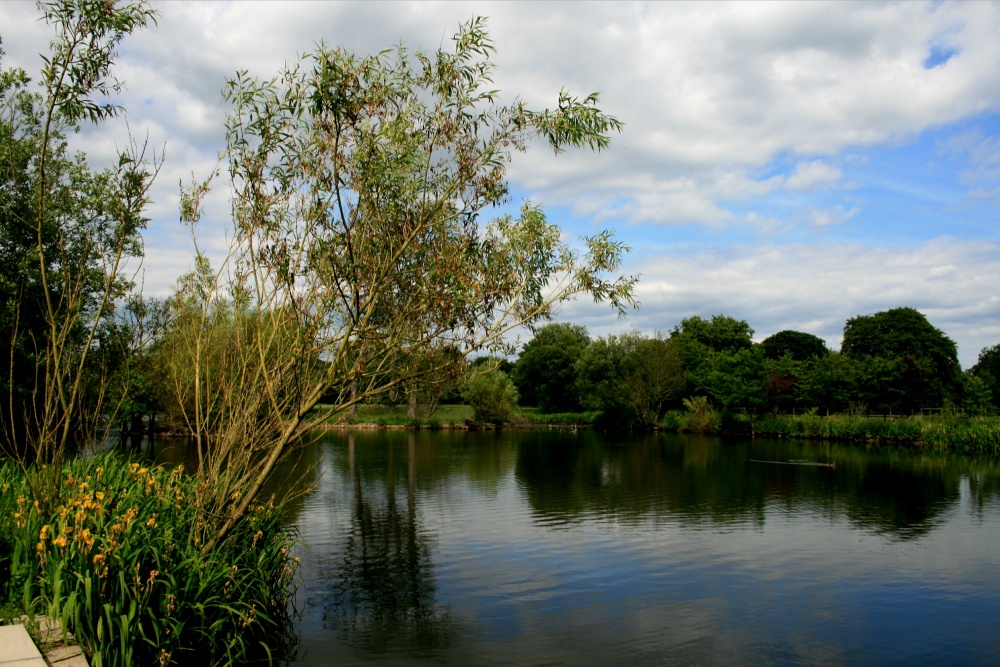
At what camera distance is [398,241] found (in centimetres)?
903

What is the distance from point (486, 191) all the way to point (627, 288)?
7.07ft

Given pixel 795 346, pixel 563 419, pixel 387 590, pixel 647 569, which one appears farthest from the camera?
pixel 795 346

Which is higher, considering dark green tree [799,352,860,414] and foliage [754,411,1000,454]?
dark green tree [799,352,860,414]

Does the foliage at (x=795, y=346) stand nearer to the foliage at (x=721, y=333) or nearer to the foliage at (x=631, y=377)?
the foliage at (x=721, y=333)

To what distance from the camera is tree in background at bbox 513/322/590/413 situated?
8406 centimetres

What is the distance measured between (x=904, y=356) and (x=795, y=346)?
995 inches

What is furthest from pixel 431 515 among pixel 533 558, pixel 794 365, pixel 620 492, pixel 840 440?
pixel 794 365

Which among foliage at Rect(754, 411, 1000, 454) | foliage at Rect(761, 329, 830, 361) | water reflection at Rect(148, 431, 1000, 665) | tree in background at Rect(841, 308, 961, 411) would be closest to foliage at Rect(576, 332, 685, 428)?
foliage at Rect(754, 411, 1000, 454)

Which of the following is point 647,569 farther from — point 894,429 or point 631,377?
point 631,377

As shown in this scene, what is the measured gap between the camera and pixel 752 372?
65.9 m

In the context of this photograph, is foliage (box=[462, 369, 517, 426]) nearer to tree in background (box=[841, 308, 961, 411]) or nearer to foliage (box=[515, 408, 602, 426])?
foliage (box=[515, 408, 602, 426])

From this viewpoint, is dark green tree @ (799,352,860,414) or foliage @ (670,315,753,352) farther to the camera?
foliage @ (670,315,753,352)

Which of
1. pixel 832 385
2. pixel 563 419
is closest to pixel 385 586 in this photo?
pixel 832 385

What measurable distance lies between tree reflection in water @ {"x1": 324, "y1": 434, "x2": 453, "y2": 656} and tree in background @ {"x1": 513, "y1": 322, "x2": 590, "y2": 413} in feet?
204
